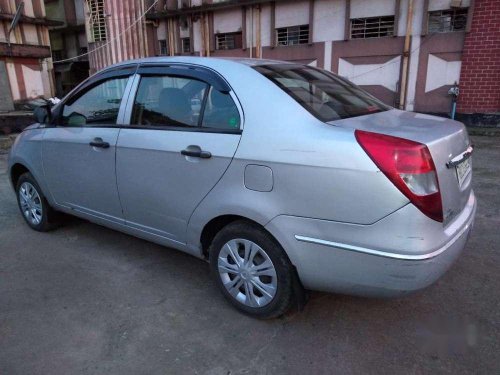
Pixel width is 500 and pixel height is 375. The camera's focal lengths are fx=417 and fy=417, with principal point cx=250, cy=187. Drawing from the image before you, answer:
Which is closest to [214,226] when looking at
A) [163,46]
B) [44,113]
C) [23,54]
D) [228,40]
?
[44,113]

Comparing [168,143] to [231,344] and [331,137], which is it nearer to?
[331,137]

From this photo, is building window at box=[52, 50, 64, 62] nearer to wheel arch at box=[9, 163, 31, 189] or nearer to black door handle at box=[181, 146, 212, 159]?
wheel arch at box=[9, 163, 31, 189]

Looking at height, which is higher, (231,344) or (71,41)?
(71,41)

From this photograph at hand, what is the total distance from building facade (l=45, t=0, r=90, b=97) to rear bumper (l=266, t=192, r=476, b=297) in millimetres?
18104

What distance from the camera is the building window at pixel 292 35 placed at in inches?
442

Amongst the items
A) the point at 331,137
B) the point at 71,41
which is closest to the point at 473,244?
the point at 331,137

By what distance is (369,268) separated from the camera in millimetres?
2223

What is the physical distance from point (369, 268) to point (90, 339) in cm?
175

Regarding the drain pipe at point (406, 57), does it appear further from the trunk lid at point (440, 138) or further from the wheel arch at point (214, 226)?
the wheel arch at point (214, 226)

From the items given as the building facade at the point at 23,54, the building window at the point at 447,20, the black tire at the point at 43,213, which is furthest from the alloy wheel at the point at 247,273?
the building facade at the point at 23,54

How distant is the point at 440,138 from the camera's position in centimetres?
A: 231

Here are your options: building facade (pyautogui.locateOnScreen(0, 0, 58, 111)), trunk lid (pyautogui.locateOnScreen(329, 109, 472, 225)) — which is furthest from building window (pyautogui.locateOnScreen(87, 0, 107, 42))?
trunk lid (pyautogui.locateOnScreen(329, 109, 472, 225))

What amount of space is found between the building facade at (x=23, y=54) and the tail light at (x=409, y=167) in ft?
41.4

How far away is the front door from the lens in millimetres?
3383
